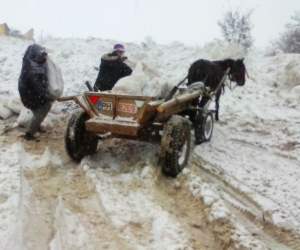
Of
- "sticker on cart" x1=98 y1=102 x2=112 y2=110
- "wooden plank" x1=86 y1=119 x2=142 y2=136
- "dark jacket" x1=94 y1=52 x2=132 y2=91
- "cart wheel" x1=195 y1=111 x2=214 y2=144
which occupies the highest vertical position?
"dark jacket" x1=94 y1=52 x2=132 y2=91

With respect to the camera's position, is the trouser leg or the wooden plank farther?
the trouser leg

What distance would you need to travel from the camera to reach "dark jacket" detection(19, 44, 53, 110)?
6676mm

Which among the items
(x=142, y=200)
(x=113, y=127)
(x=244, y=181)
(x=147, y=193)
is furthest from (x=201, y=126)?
(x=142, y=200)

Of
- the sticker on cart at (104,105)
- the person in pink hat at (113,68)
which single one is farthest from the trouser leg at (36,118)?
the sticker on cart at (104,105)

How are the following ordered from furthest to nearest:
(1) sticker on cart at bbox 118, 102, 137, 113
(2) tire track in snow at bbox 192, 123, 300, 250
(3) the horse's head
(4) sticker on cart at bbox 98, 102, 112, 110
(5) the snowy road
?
(3) the horse's head < (4) sticker on cart at bbox 98, 102, 112, 110 < (1) sticker on cart at bbox 118, 102, 137, 113 < (2) tire track in snow at bbox 192, 123, 300, 250 < (5) the snowy road

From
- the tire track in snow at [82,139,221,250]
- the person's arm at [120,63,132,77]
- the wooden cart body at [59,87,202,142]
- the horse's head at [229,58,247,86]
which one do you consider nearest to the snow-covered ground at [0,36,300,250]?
the tire track in snow at [82,139,221,250]

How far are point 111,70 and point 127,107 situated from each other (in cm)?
228

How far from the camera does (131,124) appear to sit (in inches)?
208

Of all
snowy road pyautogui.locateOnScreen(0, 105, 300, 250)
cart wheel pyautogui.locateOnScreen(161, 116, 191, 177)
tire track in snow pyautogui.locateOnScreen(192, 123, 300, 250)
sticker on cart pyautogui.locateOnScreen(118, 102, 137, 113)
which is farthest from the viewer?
sticker on cart pyautogui.locateOnScreen(118, 102, 137, 113)

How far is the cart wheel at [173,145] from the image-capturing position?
17.1 ft

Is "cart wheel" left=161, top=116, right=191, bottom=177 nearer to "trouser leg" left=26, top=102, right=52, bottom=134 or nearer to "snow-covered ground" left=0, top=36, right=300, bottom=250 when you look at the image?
"snow-covered ground" left=0, top=36, right=300, bottom=250

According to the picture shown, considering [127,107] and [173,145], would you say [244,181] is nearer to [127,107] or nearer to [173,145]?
[173,145]

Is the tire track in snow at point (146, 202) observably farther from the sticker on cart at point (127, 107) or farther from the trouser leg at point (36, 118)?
the trouser leg at point (36, 118)

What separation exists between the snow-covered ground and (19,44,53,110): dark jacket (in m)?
0.76
